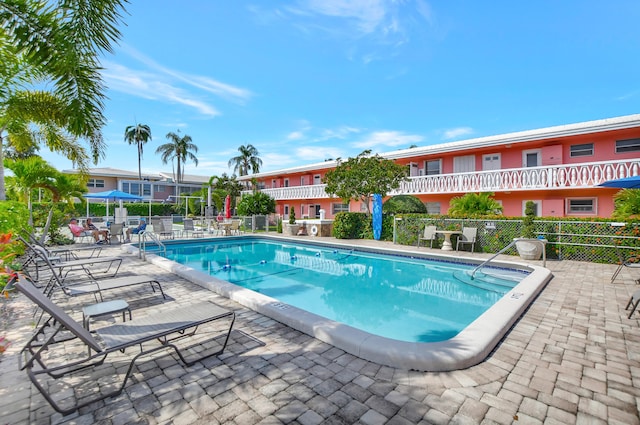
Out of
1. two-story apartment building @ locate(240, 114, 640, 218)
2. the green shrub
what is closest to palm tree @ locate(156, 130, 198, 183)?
two-story apartment building @ locate(240, 114, 640, 218)

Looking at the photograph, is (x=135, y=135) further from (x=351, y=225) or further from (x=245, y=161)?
(x=351, y=225)

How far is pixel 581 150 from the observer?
1606 cm

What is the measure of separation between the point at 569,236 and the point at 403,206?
7.35 metres

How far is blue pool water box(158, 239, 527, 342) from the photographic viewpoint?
254 inches

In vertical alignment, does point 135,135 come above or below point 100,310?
above

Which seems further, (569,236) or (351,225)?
(351,225)

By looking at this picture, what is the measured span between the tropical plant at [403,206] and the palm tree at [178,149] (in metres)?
41.7

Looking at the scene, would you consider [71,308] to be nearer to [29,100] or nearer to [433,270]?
[29,100]

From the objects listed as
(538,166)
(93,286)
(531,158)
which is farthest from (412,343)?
(531,158)

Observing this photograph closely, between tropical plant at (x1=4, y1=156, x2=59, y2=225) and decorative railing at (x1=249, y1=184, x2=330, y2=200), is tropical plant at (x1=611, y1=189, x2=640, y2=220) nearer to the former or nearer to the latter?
decorative railing at (x1=249, y1=184, x2=330, y2=200)

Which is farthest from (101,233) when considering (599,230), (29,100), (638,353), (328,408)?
(599,230)

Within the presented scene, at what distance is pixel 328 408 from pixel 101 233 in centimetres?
1766

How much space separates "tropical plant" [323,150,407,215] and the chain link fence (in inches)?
171

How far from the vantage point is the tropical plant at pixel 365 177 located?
17.4m
